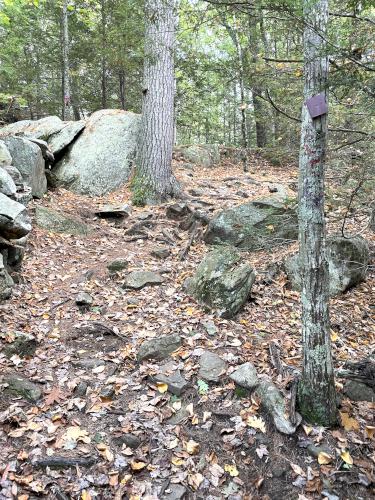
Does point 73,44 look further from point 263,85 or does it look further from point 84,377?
point 84,377

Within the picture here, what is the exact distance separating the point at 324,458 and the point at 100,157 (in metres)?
8.84

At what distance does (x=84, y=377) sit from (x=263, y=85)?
13.8 feet

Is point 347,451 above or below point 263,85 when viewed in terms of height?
below

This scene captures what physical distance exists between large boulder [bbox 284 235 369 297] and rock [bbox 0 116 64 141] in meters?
7.88

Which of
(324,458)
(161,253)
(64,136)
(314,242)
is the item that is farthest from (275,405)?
(64,136)

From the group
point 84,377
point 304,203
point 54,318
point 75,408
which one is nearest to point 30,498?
point 75,408

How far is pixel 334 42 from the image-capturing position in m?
3.34

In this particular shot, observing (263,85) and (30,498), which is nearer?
(30,498)

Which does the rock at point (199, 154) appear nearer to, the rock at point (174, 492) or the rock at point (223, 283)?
the rock at point (223, 283)

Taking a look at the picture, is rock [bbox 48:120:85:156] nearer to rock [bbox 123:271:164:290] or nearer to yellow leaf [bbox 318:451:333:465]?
rock [bbox 123:271:164:290]

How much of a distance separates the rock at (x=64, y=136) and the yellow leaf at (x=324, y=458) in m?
9.40

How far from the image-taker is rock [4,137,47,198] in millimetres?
8578

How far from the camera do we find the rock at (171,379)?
4.59m

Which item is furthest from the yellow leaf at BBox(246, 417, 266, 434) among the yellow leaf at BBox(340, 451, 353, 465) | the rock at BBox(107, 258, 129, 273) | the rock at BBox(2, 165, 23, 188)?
the rock at BBox(2, 165, 23, 188)
